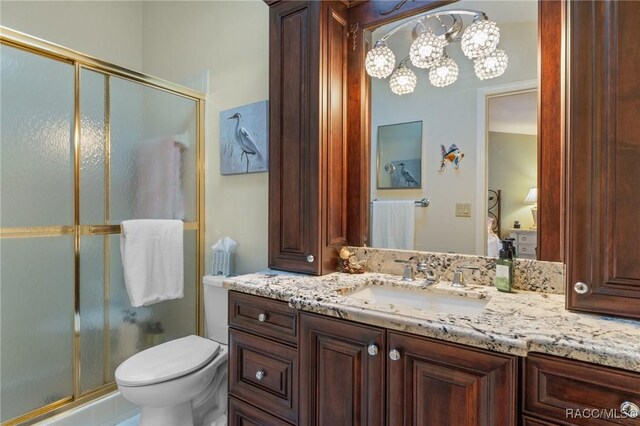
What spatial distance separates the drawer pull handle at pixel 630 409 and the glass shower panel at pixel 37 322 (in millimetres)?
2155

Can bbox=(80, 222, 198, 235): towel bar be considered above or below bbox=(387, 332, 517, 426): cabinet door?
above

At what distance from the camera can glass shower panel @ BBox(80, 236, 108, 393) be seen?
1.75 m

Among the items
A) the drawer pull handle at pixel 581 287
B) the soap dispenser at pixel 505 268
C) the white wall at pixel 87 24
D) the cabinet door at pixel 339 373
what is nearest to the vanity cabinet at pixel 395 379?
the cabinet door at pixel 339 373

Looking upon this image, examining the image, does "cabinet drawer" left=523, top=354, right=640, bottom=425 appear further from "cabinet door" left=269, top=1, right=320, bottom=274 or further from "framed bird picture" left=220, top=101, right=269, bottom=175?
"framed bird picture" left=220, top=101, right=269, bottom=175

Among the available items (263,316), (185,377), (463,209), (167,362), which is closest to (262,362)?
(263,316)

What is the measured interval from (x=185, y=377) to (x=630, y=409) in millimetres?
1446

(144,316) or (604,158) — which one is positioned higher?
(604,158)

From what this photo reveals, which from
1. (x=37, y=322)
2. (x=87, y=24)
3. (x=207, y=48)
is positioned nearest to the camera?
(x=37, y=322)

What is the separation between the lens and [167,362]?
57.9 inches

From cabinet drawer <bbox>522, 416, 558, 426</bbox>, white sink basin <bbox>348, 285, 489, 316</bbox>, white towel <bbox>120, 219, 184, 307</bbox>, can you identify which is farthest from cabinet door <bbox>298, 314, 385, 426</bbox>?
white towel <bbox>120, 219, 184, 307</bbox>

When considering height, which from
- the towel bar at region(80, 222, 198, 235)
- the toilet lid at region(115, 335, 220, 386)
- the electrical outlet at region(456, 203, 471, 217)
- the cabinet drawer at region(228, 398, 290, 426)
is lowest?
the cabinet drawer at region(228, 398, 290, 426)

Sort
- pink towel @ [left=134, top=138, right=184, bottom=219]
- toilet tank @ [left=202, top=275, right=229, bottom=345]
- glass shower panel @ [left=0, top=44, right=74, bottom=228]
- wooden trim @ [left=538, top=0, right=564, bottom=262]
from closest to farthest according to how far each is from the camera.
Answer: wooden trim @ [left=538, top=0, right=564, bottom=262] < glass shower panel @ [left=0, top=44, right=74, bottom=228] < toilet tank @ [left=202, top=275, right=229, bottom=345] < pink towel @ [left=134, top=138, right=184, bottom=219]

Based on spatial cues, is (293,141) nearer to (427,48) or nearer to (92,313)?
(427,48)

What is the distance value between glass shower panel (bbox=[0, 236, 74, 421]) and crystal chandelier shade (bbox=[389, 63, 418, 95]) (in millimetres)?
1765
